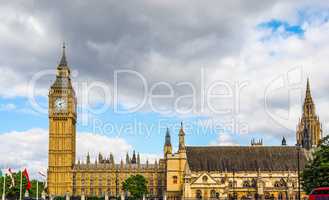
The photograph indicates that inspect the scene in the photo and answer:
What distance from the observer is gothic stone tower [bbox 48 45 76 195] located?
132 m

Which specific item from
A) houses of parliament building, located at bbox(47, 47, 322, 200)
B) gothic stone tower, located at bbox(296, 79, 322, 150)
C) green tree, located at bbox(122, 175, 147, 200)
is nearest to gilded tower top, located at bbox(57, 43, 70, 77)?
houses of parliament building, located at bbox(47, 47, 322, 200)

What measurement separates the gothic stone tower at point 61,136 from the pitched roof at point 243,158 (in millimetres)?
34684

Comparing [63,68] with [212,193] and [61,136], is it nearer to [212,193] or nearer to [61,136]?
[61,136]

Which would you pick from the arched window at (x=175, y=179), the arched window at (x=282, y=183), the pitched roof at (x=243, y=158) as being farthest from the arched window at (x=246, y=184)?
the arched window at (x=175, y=179)

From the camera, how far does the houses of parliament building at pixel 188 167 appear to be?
11012 cm

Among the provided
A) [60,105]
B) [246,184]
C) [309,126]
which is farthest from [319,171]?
[60,105]

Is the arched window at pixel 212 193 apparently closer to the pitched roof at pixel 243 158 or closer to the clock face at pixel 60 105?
the pitched roof at pixel 243 158

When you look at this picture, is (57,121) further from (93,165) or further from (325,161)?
(325,161)

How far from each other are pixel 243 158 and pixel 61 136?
49.1 m

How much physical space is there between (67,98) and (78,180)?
21.9 metres

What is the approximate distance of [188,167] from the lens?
110750 millimetres

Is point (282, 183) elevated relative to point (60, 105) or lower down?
lower down

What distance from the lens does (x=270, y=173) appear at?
11238 cm

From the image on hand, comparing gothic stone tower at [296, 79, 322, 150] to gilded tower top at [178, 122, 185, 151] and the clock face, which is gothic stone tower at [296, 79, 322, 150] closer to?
gilded tower top at [178, 122, 185, 151]
